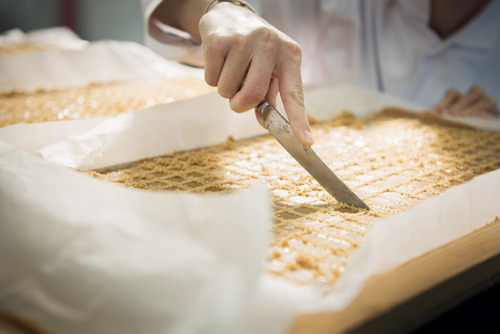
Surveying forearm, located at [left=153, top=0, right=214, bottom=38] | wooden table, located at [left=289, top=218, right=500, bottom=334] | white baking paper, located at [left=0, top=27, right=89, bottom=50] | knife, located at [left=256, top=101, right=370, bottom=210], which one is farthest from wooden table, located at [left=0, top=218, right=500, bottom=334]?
white baking paper, located at [left=0, top=27, right=89, bottom=50]

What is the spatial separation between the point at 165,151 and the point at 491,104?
711 millimetres

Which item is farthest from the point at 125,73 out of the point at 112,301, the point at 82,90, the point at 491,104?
the point at 112,301

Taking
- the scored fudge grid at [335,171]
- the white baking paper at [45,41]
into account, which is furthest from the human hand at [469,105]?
the white baking paper at [45,41]

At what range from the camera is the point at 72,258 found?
31 cm

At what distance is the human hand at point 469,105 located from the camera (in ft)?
2.99

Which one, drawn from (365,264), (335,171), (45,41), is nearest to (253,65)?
(335,171)

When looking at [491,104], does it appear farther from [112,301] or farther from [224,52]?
[112,301]

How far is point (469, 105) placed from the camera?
3.16ft

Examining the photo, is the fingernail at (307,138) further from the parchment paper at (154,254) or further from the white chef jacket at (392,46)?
the white chef jacket at (392,46)

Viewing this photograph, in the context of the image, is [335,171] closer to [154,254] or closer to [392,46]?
[154,254]

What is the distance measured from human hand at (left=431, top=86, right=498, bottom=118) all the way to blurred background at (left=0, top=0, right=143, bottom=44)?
1.96 meters

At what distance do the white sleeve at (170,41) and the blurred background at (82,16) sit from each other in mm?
1742

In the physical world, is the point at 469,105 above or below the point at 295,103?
below

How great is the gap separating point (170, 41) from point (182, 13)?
85 millimetres
